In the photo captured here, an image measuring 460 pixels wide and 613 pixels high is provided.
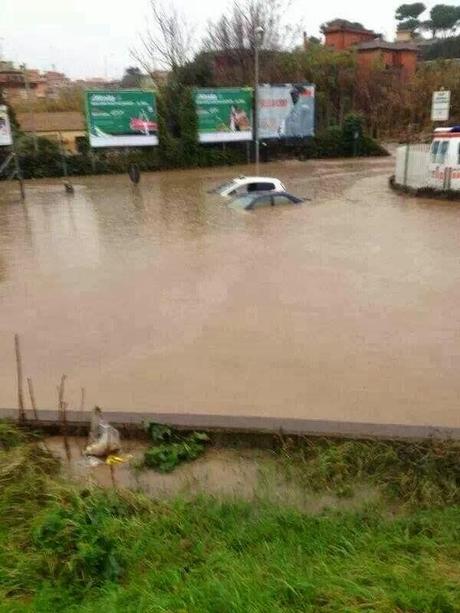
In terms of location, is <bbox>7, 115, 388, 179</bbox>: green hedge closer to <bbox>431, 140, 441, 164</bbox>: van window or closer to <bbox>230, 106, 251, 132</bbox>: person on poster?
<bbox>230, 106, 251, 132</bbox>: person on poster

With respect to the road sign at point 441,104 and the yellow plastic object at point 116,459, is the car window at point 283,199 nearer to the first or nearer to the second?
the road sign at point 441,104

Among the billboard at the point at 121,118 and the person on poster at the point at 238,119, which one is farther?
the person on poster at the point at 238,119

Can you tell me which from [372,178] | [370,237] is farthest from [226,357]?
[372,178]

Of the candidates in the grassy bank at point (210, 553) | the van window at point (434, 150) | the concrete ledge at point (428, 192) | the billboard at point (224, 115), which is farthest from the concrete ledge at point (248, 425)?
the billboard at point (224, 115)

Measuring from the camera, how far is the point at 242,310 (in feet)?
31.4

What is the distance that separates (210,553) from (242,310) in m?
5.82

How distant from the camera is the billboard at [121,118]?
28.5 meters

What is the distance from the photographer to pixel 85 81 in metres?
68.5

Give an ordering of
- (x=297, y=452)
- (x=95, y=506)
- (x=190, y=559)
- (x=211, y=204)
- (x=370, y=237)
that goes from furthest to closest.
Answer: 1. (x=211, y=204)
2. (x=370, y=237)
3. (x=297, y=452)
4. (x=95, y=506)
5. (x=190, y=559)

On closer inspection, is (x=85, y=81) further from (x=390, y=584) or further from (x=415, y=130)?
(x=390, y=584)

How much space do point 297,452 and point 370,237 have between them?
33.0ft

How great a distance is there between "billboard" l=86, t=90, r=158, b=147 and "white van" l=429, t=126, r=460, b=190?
48.4ft

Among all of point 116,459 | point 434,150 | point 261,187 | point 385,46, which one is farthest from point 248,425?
point 385,46

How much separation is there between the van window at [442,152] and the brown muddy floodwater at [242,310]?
1949 mm
